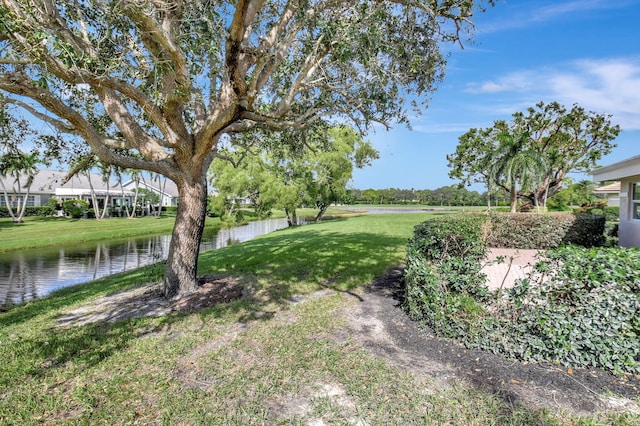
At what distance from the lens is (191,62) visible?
6180 mm

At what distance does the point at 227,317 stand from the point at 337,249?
6833 mm

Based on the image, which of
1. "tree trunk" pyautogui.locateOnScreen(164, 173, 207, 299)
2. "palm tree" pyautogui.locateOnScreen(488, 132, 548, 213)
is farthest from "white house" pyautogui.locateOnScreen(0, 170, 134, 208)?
"palm tree" pyautogui.locateOnScreen(488, 132, 548, 213)

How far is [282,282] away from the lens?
780 centimetres

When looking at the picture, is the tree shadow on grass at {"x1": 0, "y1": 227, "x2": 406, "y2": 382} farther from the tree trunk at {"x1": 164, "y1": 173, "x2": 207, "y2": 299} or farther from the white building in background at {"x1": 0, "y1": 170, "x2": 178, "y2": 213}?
the white building in background at {"x1": 0, "y1": 170, "x2": 178, "y2": 213}

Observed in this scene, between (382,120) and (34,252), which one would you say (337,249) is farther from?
(34,252)

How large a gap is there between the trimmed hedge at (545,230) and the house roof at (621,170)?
2.22m

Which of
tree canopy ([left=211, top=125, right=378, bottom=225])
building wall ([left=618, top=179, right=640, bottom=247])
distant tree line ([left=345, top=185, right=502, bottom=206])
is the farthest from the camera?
distant tree line ([left=345, top=185, right=502, bottom=206])

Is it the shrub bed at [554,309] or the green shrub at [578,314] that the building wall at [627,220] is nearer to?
the shrub bed at [554,309]

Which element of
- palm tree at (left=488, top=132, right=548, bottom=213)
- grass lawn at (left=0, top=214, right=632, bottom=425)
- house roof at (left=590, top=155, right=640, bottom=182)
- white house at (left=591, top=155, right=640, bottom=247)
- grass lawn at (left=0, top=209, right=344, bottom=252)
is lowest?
grass lawn at (left=0, top=209, right=344, bottom=252)

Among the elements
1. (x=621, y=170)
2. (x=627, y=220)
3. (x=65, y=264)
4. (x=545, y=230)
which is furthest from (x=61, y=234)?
(x=627, y=220)

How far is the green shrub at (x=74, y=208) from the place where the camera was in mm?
34191

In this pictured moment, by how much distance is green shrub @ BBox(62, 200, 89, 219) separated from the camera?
34191mm

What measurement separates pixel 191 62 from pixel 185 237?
3.37 meters

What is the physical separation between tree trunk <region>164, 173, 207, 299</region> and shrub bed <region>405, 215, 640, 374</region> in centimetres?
444
